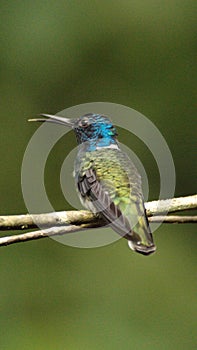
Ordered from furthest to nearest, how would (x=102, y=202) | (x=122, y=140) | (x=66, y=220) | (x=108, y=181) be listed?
1. (x=122, y=140)
2. (x=108, y=181)
3. (x=102, y=202)
4. (x=66, y=220)

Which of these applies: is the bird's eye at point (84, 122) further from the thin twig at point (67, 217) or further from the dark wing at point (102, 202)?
the thin twig at point (67, 217)

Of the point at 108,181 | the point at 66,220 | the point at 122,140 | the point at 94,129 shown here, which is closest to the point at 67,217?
the point at 66,220

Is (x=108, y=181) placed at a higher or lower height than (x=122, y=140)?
higher

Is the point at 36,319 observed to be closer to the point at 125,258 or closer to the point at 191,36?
the point at 125,258

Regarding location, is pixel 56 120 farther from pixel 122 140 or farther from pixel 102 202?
pixel 122 140

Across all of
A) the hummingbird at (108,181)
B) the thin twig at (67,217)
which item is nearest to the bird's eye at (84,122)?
the hummingbird at (108,181)

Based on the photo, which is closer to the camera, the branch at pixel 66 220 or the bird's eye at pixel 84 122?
the branch at pixel 66 220

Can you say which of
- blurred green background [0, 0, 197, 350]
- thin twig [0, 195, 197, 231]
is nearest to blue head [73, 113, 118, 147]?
thin twig [0, 195, 197, 231]
